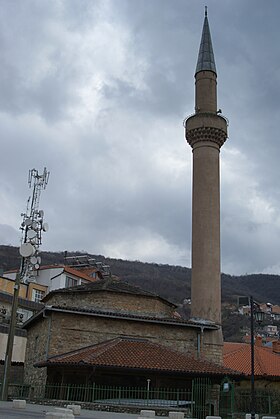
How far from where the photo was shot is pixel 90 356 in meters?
18.4

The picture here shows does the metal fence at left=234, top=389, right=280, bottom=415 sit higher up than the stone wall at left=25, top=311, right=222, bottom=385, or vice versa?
the stone wall at left=25, top=311, right=222, bottom=385

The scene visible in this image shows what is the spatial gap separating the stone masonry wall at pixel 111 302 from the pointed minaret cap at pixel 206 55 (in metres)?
15.4

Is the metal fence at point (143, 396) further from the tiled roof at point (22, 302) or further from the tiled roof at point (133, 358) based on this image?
the tiled roof at point (22, 302)

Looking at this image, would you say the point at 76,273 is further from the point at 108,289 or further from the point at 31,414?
the point at 31,414

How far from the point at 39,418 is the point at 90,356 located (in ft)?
20.7

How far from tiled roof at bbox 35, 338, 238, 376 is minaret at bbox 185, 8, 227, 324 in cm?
585

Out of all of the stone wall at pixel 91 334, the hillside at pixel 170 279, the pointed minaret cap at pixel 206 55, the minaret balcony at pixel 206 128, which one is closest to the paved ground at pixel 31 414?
the stone wall at pixel 91 334

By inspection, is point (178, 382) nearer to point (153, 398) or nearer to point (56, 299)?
point (153, 398)

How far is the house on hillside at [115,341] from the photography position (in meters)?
18.8

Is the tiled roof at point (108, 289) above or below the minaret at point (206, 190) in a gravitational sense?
below

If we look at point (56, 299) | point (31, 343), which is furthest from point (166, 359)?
point (31, 343)

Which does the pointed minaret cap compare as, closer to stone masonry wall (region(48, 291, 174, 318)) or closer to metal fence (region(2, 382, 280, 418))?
stone masonry wall (region(48, 291, 174, 318))

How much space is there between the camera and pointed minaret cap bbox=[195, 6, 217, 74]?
31594mm

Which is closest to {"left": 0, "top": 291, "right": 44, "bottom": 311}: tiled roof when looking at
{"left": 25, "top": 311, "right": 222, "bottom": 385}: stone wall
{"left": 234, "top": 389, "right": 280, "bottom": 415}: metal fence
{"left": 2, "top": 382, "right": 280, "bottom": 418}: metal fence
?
{"left": 25, "top": 311, "right": 222, "bottom": 385}: stone wall
